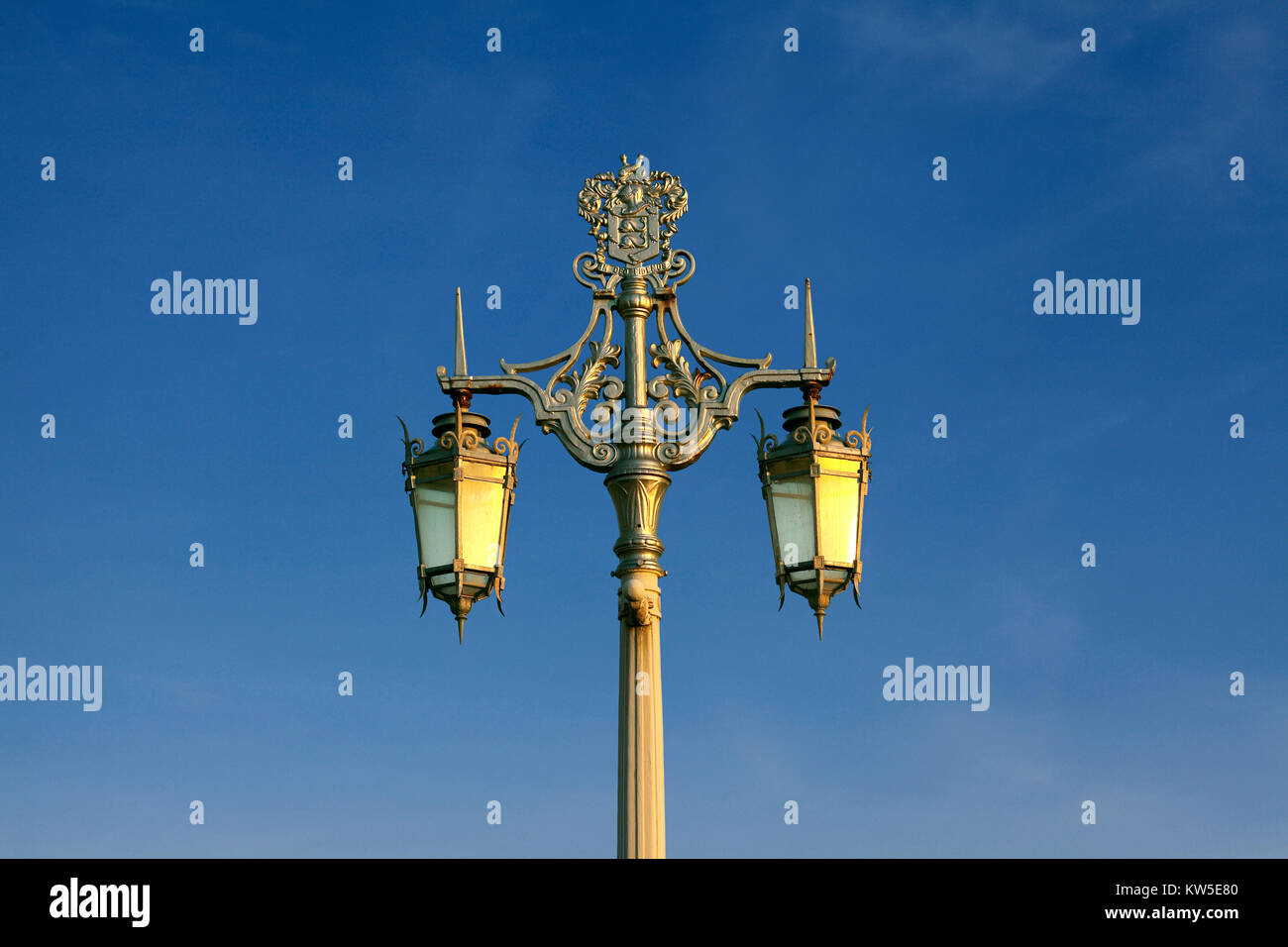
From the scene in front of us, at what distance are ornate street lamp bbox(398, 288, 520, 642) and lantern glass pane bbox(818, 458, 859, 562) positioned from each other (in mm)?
2105

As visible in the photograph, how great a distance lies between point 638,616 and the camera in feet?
46.7

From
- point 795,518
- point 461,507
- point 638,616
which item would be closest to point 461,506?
point 461,507

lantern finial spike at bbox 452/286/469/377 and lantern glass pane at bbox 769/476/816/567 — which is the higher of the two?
lantern finial spike at bbox 452/286/469/377

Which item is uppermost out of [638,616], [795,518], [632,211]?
[632,211]

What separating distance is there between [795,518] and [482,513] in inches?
83.0

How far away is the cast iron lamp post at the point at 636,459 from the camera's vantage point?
14.5 metres

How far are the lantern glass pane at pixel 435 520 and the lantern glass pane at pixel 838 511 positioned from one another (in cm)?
249

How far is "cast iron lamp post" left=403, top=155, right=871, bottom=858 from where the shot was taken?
14.5 meters

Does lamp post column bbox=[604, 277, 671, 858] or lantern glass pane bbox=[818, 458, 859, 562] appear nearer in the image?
lamp post column bbox=[604, 277, 671, 858]

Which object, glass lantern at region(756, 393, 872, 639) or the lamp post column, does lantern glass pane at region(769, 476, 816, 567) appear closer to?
glass lantern at region(756, 393, 872, 639)

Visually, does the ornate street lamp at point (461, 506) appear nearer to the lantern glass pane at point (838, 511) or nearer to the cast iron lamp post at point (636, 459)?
the cast iron lamp post at point (636, 459)

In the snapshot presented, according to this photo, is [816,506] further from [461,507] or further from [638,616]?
[461,507]

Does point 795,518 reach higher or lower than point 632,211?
lower

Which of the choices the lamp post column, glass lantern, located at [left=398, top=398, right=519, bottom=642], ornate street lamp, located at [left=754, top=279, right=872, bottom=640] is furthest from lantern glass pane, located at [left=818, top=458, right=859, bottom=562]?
glass lantern, located at [left=398, top=398, right=519, bottom=642]
